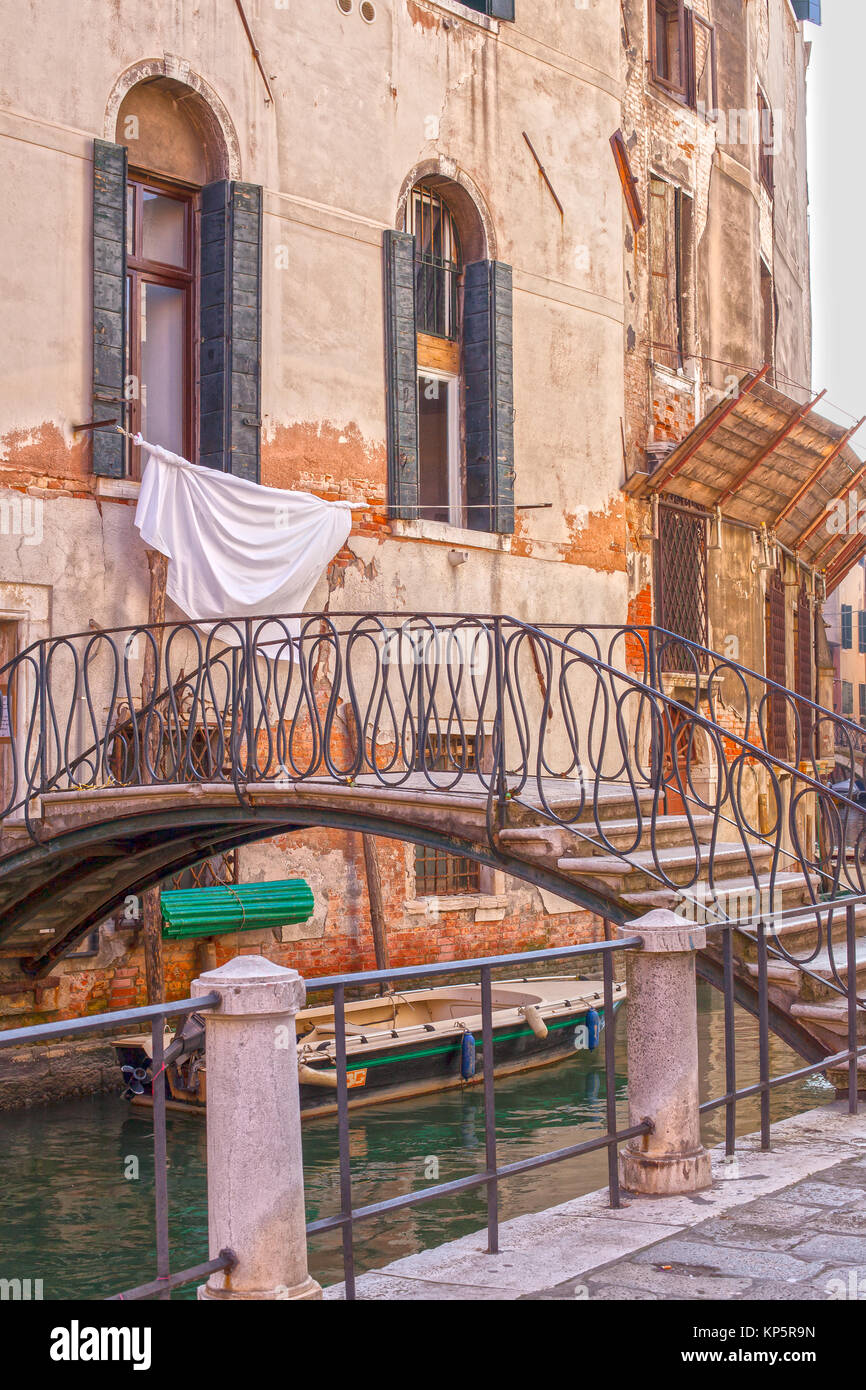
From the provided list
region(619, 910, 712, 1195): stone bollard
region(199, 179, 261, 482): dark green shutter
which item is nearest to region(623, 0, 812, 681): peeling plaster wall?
region(199, 179, 261, 482): dark green shutter

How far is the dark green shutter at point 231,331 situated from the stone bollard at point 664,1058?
798 cm

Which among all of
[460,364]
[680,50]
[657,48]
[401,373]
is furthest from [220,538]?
[680,50]

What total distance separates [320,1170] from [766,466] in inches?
472

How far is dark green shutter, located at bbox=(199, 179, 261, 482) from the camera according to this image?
1259 centimetres

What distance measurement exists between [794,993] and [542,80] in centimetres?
1170

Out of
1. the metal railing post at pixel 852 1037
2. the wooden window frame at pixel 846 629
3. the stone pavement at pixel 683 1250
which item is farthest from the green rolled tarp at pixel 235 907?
the wooden window frame at pixel 846 629

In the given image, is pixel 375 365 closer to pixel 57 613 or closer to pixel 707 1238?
pixel 57 613

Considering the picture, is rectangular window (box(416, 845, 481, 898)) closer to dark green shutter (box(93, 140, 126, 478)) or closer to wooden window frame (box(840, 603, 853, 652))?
dark green shutter (box(93, 140, 126, 478))

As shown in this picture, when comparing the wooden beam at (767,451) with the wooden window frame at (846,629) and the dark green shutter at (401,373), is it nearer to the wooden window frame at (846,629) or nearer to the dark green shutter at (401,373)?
the dark green shutter at (401,373)

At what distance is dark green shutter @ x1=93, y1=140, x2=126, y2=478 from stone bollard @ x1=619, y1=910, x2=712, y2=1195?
296 inches

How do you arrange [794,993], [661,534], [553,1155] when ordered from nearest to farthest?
1. [553,1155]
2. [794,993]
3. [661,534]

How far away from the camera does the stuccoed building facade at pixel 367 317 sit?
457 inches
